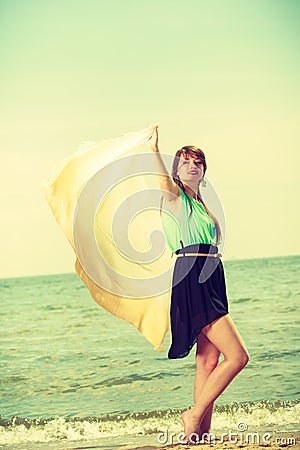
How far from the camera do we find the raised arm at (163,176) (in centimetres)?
400

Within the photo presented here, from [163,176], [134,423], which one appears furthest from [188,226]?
[134,423]

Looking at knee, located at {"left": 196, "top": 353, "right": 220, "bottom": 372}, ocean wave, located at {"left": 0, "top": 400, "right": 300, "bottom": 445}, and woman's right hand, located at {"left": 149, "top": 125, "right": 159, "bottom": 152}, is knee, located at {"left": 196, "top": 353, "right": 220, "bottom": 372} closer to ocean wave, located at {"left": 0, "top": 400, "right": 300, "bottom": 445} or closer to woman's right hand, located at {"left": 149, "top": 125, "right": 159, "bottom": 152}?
ocean wave, located at {"left": 0, "top": 400, "right": 300, "bottom": 445}

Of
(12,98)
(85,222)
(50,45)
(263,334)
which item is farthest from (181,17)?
(263,334)

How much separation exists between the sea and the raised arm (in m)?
1.45

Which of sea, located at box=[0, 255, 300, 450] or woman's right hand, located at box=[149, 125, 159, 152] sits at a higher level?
woman's right hand, located at box=[149, 125, 159, 152]

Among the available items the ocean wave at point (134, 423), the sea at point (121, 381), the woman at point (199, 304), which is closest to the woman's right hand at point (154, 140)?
the woman at point (199, 304)

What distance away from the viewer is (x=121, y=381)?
5.50m

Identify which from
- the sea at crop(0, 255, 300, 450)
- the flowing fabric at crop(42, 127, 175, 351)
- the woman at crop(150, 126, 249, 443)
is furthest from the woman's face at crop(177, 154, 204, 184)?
the sea at crop(0, 255, 300, 450)

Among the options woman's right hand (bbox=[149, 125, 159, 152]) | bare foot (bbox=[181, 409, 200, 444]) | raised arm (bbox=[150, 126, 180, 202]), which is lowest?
bare foot (bbox=[181, 409, 200, 444])

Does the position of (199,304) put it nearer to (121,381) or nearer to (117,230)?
(117,230)

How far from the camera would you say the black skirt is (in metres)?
4.02

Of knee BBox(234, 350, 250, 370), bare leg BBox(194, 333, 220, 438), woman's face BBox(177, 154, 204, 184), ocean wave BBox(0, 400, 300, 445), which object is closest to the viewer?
knee BBox(234, 350, 250, 370)

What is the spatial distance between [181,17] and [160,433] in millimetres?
2707

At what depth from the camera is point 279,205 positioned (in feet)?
18.5
